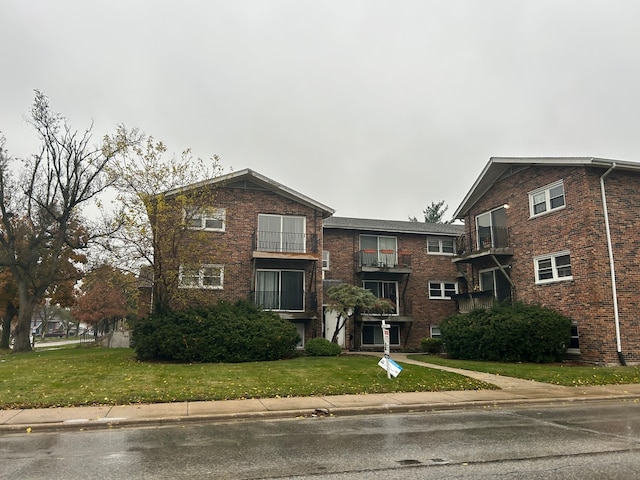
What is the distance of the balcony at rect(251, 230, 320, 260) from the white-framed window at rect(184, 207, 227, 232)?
5.33 ft

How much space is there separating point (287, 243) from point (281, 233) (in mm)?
569

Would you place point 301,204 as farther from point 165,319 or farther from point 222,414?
point 222,414

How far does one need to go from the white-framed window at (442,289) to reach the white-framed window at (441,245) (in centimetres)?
184

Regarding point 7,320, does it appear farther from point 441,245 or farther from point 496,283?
point 496,283

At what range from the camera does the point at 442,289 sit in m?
29.0

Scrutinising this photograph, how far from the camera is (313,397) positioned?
1127 cm

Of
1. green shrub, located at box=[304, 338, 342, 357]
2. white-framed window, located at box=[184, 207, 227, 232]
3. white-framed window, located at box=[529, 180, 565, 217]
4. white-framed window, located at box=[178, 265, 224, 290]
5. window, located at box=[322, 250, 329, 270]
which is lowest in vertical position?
green shrub, located at box=[304, 338, 342, 357]

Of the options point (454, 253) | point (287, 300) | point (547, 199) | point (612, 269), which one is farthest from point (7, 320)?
point (612, 269)

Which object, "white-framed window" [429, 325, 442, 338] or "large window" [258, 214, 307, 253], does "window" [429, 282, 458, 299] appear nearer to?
"white-framed window" [429, 325, 442, 338]

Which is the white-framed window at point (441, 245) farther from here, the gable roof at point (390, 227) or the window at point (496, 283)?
the window at point (496, 283)

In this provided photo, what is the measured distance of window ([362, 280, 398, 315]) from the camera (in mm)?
27797

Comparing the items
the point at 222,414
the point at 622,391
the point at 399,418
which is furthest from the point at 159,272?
the point at 622,391

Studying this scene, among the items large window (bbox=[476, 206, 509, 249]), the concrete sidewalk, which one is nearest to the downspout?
large window (bbox=[476, 206, 509, 249])

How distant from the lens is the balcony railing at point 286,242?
23094 millimetres
